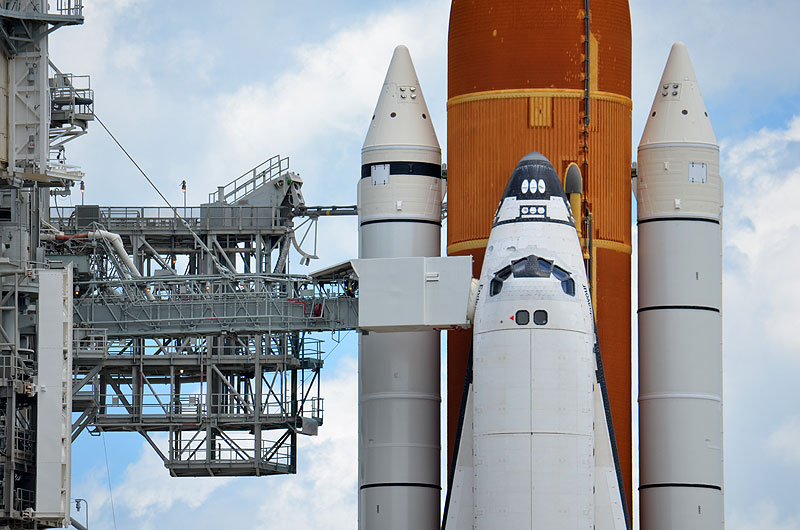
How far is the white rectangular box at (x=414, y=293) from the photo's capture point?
66125mm

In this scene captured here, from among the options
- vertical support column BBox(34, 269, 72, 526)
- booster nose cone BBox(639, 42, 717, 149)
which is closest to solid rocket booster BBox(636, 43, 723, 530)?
booster nose cone BBox(639, 42, 717, 149)

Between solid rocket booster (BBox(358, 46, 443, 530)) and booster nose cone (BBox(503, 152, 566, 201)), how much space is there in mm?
4884

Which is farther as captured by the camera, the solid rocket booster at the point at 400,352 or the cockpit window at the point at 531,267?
the solid rocket booster at the point at 400,352

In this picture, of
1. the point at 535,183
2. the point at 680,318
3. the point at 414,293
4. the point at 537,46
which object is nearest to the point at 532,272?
the point at 535,183

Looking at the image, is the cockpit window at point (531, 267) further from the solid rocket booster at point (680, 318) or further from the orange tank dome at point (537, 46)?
the orange tank dome at point (537, 46)

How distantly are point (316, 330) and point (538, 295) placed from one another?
8.75m

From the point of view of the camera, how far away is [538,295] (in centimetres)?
6347

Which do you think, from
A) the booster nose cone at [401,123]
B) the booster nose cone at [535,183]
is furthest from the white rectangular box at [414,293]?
the booster nose cone at [401,123]

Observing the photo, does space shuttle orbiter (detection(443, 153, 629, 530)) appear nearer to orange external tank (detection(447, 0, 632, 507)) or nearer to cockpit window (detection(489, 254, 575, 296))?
cockpit window (detection(489, 254, 575, 296))

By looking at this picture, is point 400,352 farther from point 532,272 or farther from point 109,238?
point 109,238

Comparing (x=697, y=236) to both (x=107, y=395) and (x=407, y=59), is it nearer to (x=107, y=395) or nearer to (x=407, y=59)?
→ (x=407, y=59)

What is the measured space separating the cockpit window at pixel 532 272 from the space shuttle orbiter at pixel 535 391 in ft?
0.08

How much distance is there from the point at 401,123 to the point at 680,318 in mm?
9077

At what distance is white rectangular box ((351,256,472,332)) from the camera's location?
217ft
